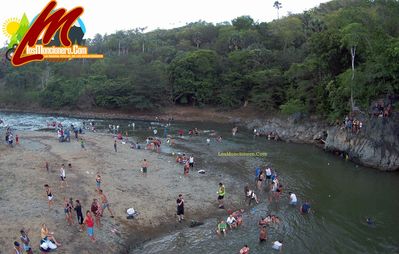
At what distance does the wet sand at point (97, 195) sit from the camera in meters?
20.3

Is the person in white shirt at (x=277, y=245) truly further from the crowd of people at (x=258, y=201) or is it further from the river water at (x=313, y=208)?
the river water at (x=313, y=208)

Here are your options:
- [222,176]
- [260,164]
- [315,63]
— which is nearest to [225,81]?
[315,63]

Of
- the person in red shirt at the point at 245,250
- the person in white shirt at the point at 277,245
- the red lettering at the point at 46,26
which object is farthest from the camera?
the red lettering at the point at 46,26

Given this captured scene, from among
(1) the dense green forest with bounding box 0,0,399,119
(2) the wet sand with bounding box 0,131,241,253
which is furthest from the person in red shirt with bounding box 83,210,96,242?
(1) the dense green forest with bounding box 0,0,399,119

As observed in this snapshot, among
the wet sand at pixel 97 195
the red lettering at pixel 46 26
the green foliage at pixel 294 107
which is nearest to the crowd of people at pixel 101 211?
the wet sand at pixel 97 195

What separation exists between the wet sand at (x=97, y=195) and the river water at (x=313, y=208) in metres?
1.69

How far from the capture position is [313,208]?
26.9 metres

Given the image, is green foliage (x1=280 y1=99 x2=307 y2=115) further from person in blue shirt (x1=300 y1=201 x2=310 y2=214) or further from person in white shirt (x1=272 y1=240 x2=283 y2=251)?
person in white shirt (x1=272 y1=240 x2=283 y2=251)

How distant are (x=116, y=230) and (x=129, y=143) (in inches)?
1027

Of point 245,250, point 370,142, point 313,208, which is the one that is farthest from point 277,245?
point 370,142

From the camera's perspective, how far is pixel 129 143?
47.0 meters

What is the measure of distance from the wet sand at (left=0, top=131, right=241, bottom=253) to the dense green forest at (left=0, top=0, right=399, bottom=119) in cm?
2272

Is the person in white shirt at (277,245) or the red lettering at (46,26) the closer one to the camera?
the person in white shirt at (277,245)

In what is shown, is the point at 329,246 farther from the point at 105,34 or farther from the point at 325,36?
the point at 105,34
